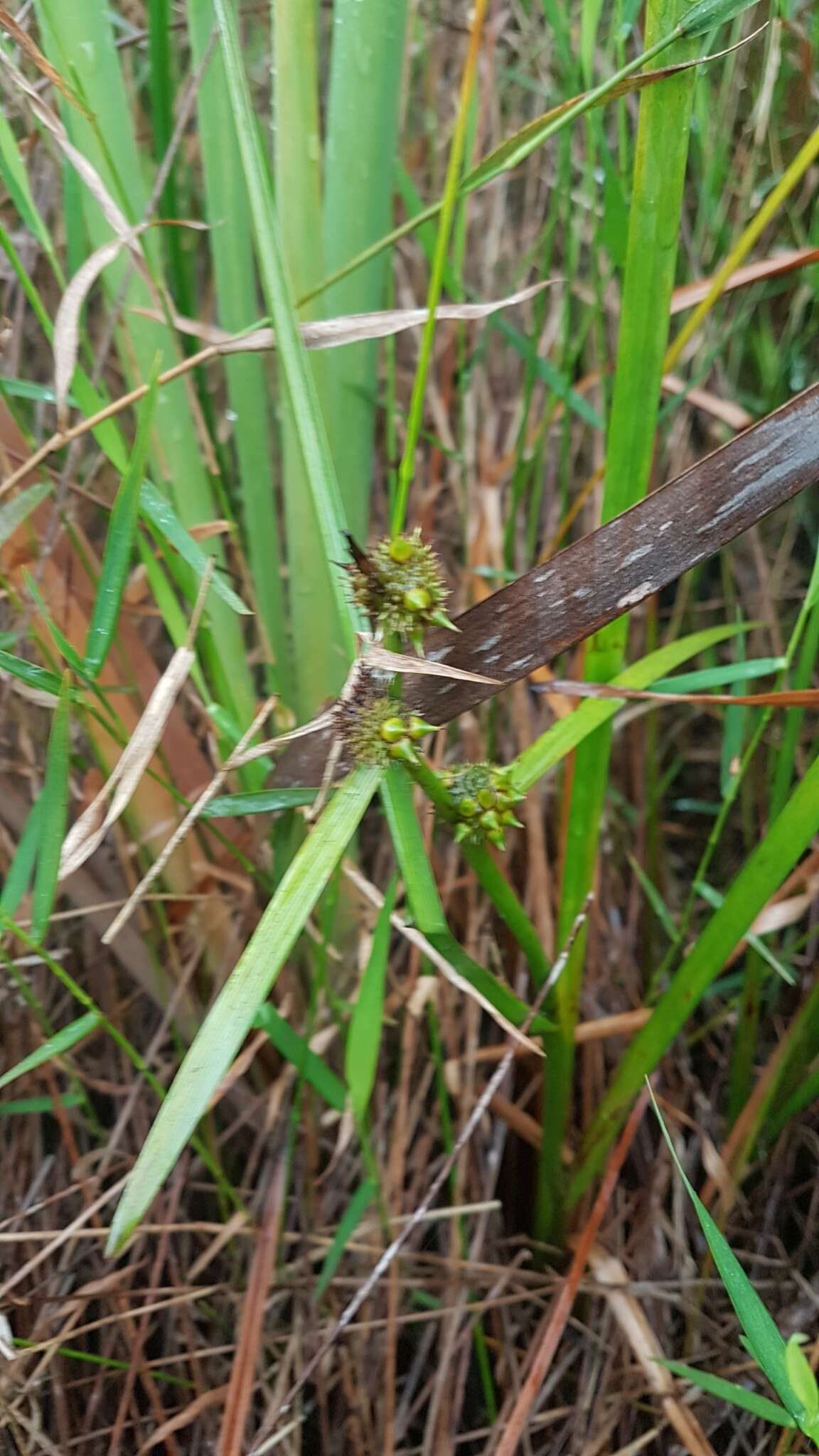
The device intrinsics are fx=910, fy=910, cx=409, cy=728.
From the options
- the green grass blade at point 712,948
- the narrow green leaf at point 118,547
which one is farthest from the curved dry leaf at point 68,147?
the green grass blade at point 712,948

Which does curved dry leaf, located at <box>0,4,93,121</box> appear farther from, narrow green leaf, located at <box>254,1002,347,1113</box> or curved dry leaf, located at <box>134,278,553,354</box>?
narrow green leaf, located at <box>254,1002,347,1113</box>

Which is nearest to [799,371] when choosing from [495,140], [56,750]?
[495,140]

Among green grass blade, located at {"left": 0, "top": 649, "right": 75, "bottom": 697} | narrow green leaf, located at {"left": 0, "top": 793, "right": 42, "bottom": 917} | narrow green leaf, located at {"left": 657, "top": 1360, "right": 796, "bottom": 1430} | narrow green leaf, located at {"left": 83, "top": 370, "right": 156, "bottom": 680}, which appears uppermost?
narrow green leaf, located at {"left": 83, "top": 370, "right": 156, "bottom": 680}

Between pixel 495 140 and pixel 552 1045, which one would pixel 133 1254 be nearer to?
pixel 552 1045

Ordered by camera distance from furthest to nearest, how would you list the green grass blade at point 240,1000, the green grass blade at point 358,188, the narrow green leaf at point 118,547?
the green grass blade at point 358,188, the narrow green leaf at point 118,547, the green grass blade at point 240,1000

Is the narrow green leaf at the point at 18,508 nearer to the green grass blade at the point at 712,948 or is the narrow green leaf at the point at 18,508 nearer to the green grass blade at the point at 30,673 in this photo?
the green grass blade at the point at 30,673

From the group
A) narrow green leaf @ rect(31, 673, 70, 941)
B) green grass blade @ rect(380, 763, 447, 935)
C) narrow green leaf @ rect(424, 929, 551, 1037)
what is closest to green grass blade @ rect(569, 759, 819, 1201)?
narrow green leaf @ rect(424, 929, 551, 1037)
